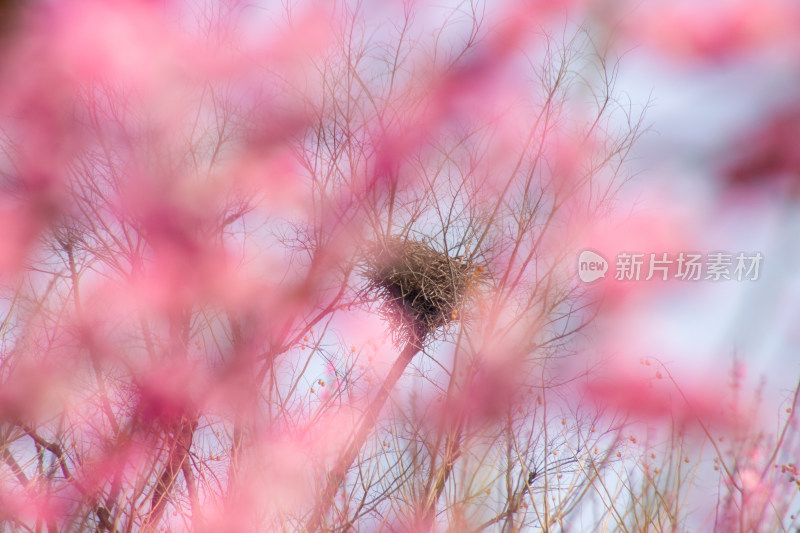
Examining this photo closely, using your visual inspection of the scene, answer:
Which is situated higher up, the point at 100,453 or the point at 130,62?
the point at 130,62

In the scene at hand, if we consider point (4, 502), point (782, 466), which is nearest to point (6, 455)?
point (4, 502)

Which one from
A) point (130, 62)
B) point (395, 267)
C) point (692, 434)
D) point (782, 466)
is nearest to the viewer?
point (782, 466)

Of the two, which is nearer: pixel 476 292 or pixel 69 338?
pixel 476 292

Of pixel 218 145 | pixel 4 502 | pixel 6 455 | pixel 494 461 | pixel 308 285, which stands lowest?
pixel 4 502

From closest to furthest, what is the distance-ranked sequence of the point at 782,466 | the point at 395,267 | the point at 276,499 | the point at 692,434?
1. the point at 782,466
2. the point at 692,434
3. the point at 276,499
4. the point at 395,267

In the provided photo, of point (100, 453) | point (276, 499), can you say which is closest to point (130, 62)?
point (100, 453)

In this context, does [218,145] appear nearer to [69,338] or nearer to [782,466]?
[69,338]
